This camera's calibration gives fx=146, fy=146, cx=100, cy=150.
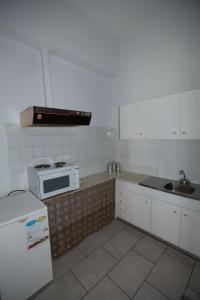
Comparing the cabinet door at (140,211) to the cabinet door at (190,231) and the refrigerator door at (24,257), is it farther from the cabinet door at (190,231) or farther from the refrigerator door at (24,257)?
the refrigerator door at (24,257)

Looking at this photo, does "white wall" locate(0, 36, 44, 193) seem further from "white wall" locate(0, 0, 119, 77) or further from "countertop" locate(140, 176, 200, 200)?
"countertop" locate(140, 176, 200, 200)

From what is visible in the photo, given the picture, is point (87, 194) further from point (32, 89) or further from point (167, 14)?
point (167, 14)

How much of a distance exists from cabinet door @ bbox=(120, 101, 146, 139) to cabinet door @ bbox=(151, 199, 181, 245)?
1.03m

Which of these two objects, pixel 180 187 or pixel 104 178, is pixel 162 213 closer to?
pixel 180 187

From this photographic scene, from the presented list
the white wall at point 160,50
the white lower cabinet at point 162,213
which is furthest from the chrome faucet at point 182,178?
the white wall at point 160,50

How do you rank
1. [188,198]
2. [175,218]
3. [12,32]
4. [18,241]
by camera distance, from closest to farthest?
[18,241] < [12,32] < [188,198] < [175,218]

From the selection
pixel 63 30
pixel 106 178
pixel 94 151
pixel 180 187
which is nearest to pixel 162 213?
pixel 180 187

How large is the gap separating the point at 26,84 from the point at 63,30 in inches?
30.9

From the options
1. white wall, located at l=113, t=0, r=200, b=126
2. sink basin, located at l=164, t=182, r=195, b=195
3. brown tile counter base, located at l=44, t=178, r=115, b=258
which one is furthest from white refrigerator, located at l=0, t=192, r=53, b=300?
white wall, located at l=113, t=0, r=200, b=126

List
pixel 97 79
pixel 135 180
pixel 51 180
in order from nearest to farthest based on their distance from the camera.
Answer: pixel 51 180
pixel 135 180
pixel 97 79

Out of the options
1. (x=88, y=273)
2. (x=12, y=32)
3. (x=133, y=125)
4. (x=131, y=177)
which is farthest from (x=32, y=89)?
(x=88, y=273)

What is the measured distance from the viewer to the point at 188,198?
167cm

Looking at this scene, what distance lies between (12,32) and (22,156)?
1.32 metres

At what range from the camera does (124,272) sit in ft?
5.16
